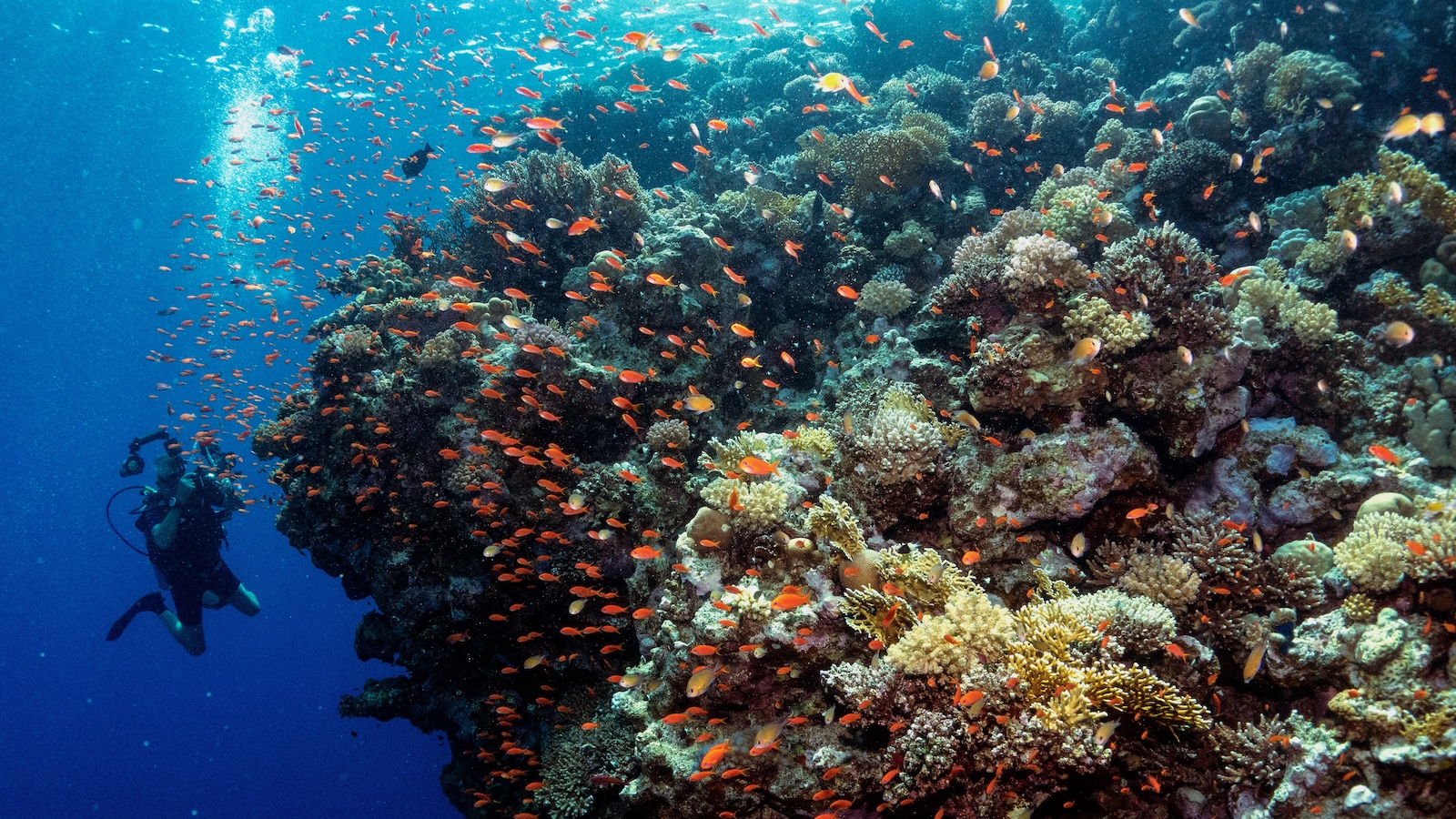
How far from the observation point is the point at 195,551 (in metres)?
15.3

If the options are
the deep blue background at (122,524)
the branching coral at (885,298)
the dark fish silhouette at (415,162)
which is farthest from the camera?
the deep blue background at (122,524)

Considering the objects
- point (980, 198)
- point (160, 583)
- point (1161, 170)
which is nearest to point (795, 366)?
point (980, 198)

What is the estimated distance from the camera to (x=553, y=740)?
7762 millimetres

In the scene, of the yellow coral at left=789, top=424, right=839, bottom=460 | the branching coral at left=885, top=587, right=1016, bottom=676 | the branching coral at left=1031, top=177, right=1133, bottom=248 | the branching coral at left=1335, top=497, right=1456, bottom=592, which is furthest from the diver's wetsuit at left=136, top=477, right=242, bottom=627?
the branching coral at left=1335, top=497, right=1456, bottom=592

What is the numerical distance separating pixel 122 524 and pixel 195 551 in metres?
178

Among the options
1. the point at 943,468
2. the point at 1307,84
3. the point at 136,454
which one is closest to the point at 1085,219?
the point at 943,468

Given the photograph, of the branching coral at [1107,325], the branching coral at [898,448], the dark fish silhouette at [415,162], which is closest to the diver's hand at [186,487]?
the dark fish silhouette at [415,162]

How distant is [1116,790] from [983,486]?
2.53 meters

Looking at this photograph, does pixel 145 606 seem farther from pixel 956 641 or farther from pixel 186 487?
pixel 956 641

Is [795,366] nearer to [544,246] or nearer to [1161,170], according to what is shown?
[544,246]

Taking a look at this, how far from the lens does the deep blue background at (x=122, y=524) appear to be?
32.7 metres

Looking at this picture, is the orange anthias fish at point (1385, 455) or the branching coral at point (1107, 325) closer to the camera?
the orange anthias fish at point (1385, 455)

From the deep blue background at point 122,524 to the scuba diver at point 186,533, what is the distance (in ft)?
16.3

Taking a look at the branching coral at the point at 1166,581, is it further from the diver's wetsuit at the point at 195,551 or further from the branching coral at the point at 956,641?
the diver's wetsuit at the point at 195,551
